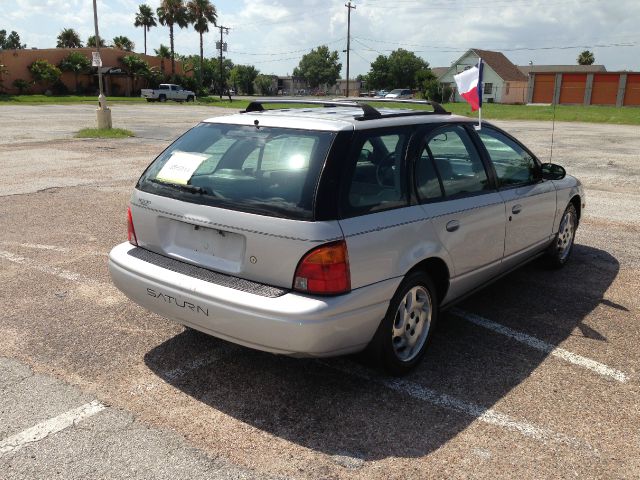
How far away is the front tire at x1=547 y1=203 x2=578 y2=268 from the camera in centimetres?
569

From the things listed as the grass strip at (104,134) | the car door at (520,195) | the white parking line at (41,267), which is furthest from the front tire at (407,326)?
the grass strip at (104,134)

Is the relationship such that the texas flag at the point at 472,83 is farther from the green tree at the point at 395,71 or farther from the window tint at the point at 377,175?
the green tree at the point at 395,71

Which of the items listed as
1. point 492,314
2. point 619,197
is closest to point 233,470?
point 492,314

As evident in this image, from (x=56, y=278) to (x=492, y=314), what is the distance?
3862 mm

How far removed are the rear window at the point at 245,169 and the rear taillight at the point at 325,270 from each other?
208mm

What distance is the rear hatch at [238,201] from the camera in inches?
A: 125

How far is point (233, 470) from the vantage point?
2.77 meters

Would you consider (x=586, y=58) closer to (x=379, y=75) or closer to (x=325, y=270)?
(x=379, y=75)

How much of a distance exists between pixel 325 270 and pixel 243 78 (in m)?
121

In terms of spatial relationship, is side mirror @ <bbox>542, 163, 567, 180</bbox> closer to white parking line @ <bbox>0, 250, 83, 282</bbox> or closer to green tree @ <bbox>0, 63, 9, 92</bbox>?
white parking line @ <bbox>0, 250, 83, 282</bbox>

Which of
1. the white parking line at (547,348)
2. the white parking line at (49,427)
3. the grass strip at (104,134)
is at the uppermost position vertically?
the grass strip at (104,134)

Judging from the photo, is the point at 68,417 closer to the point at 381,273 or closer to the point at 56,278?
the point at 381,273

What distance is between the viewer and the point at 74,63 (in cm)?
6272

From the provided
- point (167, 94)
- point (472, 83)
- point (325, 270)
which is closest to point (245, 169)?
point (325, 270)
